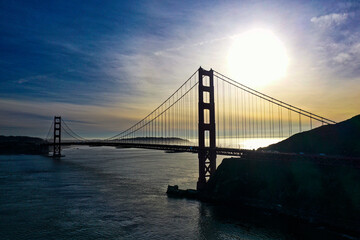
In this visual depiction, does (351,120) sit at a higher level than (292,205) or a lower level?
higher

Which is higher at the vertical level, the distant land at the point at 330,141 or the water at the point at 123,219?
the distant land at the point at 330,141

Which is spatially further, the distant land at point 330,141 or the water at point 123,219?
the distant land at point 330,141

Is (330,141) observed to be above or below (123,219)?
above

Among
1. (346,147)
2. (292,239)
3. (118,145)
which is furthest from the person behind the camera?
(118,145)

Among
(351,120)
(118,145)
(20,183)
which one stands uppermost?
(351,120)

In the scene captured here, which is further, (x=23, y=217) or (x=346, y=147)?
(x=346, y=147)

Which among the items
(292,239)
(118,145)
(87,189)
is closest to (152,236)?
(292,239)

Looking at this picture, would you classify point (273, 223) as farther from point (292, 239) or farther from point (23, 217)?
point (23, 217)

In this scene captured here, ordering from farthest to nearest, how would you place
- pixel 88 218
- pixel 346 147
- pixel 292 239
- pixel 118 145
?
pixel 118 145, pixel 346 147, pixel 88 218, pixel 292 239
